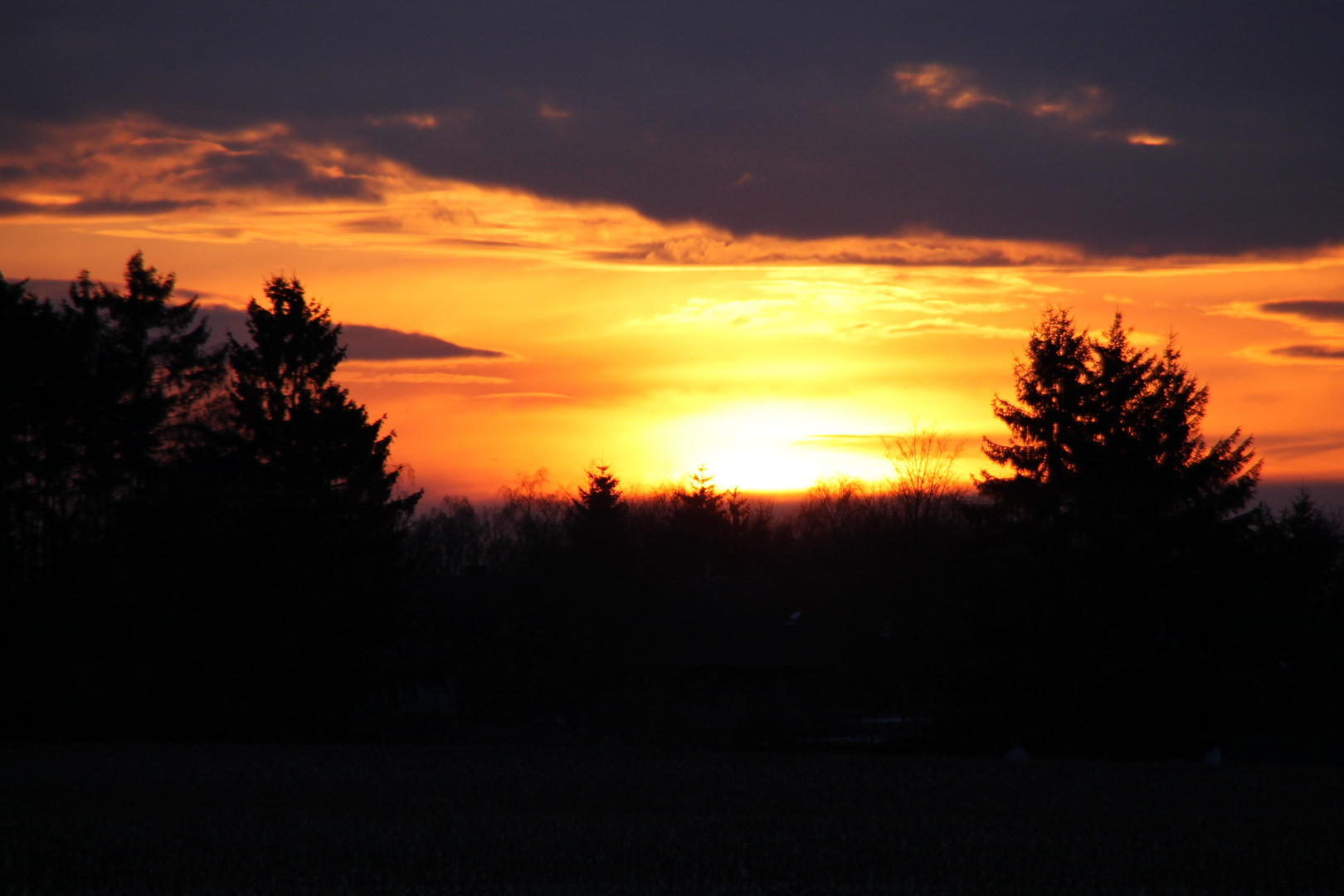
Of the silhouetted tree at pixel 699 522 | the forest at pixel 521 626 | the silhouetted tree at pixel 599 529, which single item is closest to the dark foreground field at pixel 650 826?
the forest at pixel 521 626

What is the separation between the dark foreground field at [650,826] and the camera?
10.2 meters

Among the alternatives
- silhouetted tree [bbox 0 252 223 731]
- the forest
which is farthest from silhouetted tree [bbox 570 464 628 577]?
silhouetted tree [bbox 0 252 223 731]

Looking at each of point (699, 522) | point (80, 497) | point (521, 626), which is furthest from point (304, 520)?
point (699, 522)

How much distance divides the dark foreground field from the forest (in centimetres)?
687

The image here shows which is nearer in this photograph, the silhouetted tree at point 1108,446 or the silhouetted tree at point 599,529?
the silhouetted tree at point 1108,446

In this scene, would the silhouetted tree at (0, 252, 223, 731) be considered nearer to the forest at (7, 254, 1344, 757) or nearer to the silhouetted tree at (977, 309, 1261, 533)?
the forest at (7, 254, 1344, 757)

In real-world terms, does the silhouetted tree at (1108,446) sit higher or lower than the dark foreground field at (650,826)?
higher

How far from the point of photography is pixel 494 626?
133ft

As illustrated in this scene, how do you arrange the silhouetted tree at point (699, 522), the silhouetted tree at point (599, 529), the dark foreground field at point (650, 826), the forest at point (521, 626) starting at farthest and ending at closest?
the silhouetted tree at point (699, 522), the silhouetted tree at point (599, 529), the forest at point (521, 626), the dark foreground field at point (650, 826)

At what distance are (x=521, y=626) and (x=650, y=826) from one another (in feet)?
89.1

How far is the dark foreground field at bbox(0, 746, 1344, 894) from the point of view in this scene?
10.2 m

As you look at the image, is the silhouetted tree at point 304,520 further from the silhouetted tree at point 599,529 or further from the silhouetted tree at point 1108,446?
the silhouetted tree at point 1108,446

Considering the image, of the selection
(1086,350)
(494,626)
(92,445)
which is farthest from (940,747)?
(92,445)

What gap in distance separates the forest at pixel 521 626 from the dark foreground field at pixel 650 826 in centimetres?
687
